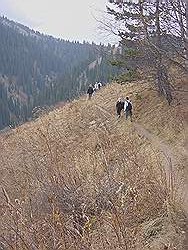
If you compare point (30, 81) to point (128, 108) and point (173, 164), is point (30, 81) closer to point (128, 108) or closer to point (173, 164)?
point (128, 108)

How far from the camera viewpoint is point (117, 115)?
867 inches

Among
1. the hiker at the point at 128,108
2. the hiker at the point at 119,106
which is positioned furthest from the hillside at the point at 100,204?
the hiker at the point at 119,106

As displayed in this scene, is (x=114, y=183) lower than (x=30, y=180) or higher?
higher

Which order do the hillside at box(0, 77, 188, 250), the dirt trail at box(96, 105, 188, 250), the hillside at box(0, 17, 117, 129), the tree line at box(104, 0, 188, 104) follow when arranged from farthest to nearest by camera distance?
1. the hillside at box(0, 17, 117, 129)
2. the tree line at box(104, 0, 188, 104)
3. the dirt trail at box(96, 105, 188, 250)
4. the hillside at box(0, 77, 188, 250)

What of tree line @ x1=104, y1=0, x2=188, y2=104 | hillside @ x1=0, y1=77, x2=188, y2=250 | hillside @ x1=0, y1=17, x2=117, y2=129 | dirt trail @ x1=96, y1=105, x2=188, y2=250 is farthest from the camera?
hillside @ x1=0, y1=17, x2=117, y2=129

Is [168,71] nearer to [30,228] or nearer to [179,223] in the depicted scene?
[179,223]

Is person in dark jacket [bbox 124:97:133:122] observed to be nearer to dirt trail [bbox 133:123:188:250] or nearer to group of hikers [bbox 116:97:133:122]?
group of hikers [bbox 116:97:133:122]

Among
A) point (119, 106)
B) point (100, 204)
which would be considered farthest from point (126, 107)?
point (100, 204)

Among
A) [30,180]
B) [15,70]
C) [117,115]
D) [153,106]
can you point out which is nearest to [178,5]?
[30,180]

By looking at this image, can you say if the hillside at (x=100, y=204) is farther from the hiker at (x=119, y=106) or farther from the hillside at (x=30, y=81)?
the hillside at (x=30, y=81)

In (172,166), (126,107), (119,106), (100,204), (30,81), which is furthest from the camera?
(30,81)

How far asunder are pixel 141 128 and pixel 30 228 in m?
14.2

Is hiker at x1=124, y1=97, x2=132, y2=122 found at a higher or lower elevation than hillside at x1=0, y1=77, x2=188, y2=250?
lower

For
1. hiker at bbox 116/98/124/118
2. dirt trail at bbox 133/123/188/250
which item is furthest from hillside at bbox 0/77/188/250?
hiker at bbox 116/98/124/118
